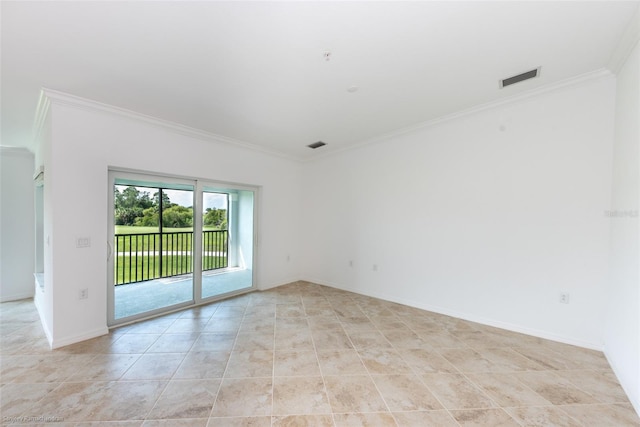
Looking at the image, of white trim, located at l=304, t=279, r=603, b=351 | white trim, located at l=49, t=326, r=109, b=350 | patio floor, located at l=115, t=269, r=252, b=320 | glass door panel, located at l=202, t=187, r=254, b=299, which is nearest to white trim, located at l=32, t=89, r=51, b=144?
glass door panel, located at l=202, t=187, r=254, b=299

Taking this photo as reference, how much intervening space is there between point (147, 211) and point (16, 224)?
9.43 feet

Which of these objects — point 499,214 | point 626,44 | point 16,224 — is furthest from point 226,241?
point 626,44

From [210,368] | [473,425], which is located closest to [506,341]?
[473,425]

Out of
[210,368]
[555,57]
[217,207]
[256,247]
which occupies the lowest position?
[210,368]

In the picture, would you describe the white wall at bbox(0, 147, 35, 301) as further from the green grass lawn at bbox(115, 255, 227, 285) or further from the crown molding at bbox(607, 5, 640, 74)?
the crown molding at bbox(607, 5, 640, 74)

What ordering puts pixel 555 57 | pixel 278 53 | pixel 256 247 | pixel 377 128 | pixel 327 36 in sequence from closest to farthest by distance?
pixel 327 36 < pixel 278 53 < pixel 555 57 < pixel 377 128 < pixel 256 247

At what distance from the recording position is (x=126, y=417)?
159 centimetres

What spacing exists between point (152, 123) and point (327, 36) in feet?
8.63

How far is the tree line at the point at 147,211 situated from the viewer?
3.03 metres

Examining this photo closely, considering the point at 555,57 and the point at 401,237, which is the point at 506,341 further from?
the point at 555,57

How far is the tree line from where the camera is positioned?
3033 millimetres

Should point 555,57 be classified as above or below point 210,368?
above

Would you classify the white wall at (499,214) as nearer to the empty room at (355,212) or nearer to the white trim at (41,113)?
the empty room at (355,212)

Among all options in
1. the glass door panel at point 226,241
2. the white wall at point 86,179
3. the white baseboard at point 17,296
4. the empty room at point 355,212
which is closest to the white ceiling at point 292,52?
the empty room at point 355,212
